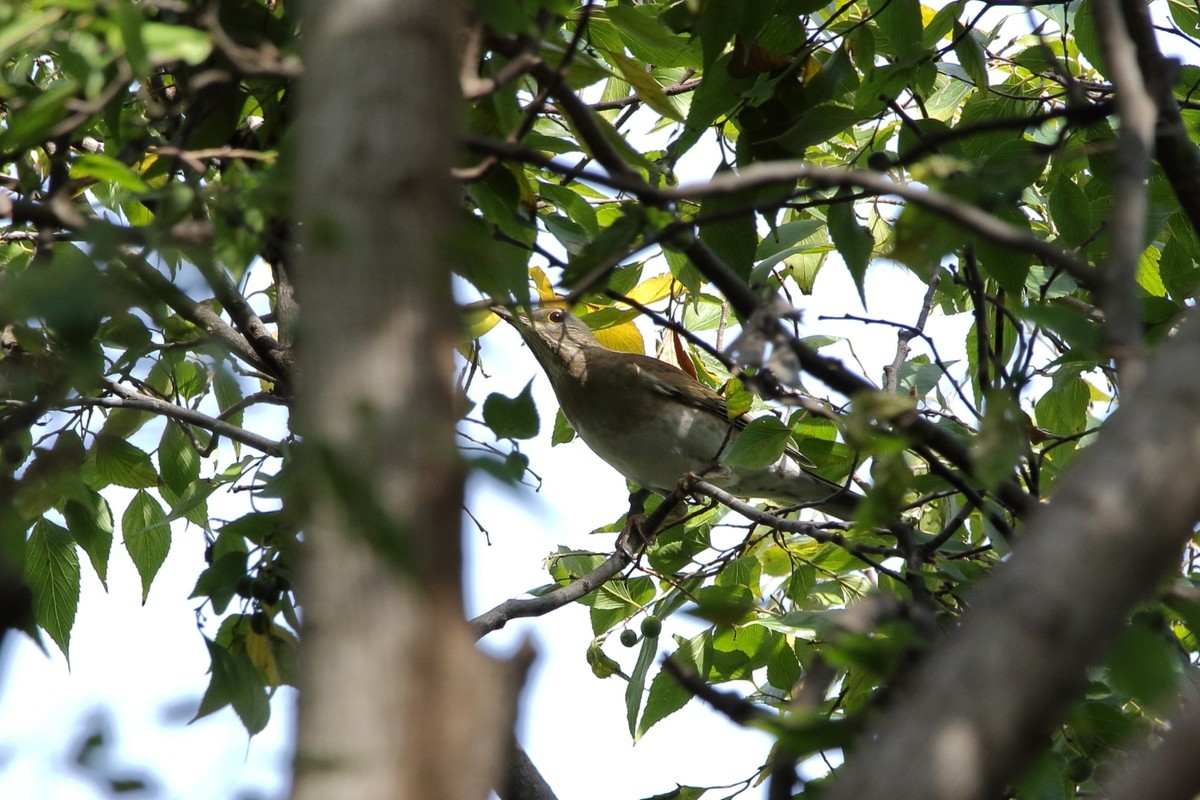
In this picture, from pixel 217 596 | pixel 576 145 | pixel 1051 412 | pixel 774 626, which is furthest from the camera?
pixel 1051 412

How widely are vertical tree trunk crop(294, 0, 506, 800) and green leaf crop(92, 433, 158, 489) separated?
285 cm

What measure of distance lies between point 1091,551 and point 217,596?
1.37m

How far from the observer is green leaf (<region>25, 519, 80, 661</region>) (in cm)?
369

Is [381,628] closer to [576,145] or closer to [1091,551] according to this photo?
[1091,551]

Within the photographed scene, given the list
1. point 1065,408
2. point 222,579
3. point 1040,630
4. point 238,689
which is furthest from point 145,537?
point 1040,630

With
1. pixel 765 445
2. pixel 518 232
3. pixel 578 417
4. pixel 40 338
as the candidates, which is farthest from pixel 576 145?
pixel 578 417

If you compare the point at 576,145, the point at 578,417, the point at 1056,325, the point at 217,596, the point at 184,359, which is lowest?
the point at 1056,325

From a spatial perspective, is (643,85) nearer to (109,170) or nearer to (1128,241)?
(109,170)

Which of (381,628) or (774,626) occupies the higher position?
(774,626)

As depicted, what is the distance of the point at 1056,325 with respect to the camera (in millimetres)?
1510

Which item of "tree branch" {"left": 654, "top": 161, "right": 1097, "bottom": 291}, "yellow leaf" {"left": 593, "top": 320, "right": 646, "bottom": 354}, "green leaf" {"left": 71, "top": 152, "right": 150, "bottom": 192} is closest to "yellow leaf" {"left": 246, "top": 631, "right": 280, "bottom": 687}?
"green leaf" {"left": 71, "top": 152, "right": 150, "bottom": 192}

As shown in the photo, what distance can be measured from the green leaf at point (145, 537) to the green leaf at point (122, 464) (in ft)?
0.51

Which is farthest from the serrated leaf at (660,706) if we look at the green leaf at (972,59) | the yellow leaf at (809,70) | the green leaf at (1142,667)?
the green leaf at (1142,667)

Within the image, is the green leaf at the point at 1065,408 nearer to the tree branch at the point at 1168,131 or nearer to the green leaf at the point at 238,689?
the tree branch at the point at 1168,131
